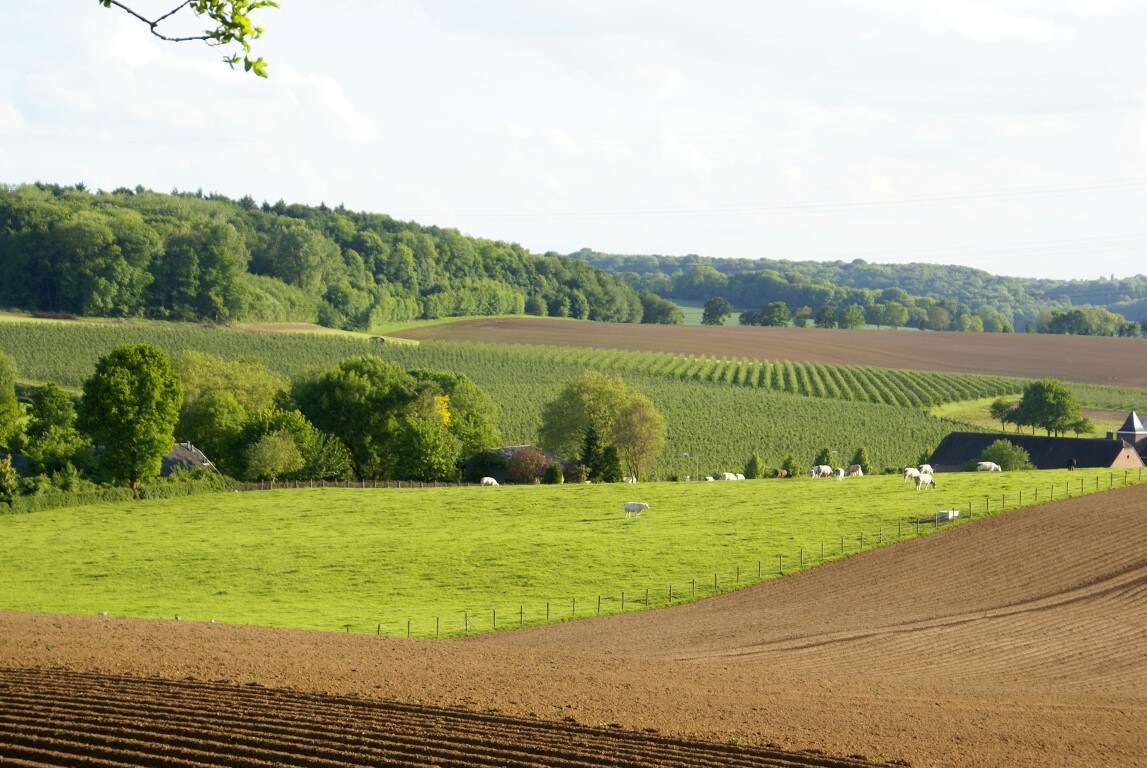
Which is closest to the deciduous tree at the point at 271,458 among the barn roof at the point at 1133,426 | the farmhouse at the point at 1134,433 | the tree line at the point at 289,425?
the tree line at the point at 289,425

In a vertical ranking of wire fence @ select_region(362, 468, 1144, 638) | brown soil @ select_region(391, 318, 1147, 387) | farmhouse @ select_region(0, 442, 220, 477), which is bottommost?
farmhouse @ select_region(0, 442, 220, 477)

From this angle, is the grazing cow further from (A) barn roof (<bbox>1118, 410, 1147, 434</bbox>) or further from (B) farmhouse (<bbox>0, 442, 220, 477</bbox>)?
(A) barn roof (<bbox>1118, 410, 1147, 434</bbox>)

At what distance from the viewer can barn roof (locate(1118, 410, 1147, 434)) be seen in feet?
318

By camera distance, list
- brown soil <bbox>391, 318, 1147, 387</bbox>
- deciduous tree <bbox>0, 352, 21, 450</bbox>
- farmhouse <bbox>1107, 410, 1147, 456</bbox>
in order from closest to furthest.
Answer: deciduous tree <bbox>0, 352, 21, 450</bbox>, farmhouse <bbox>1107, 410, 1147, 456</bbox>, brown soil <bbox>391, 318, 1147, 387</bbox>

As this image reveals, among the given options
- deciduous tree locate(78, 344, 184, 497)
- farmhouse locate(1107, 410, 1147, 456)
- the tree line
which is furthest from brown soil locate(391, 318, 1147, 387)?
deciduous tree locate(78, 344, 184, 497)

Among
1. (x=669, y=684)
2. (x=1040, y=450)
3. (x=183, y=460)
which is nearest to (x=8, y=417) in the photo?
(x=183, y=460)

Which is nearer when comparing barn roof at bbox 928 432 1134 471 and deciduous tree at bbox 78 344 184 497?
deciduous tree at bbox 78 344 184 497

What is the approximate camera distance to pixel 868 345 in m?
147

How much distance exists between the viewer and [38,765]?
1372 centimetres

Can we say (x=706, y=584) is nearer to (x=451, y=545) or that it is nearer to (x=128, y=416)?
(x=451, y=545)

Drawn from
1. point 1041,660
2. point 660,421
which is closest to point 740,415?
point 660,421

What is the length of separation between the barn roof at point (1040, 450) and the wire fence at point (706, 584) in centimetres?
2943

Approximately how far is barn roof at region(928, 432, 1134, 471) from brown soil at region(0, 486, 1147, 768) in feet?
150

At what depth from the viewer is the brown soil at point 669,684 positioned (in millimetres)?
15953
